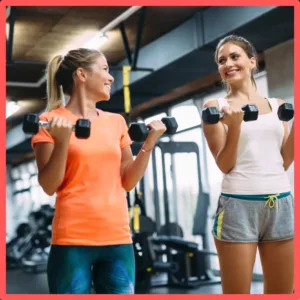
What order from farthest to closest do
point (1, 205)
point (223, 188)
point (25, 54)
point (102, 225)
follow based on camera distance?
point (25, 54), point (223, 188), point (1, 205), point (102, 225)

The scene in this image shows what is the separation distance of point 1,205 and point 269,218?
2.74ft

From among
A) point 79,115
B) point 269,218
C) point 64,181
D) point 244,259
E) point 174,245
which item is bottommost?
point 174,245

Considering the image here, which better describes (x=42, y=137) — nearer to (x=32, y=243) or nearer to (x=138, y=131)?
(x=138, y=131)

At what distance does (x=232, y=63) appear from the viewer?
1.78m

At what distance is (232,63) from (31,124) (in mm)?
736

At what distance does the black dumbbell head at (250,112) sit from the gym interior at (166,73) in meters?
1.65

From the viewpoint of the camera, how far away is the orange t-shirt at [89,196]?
1.46 m

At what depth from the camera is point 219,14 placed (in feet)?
15.3

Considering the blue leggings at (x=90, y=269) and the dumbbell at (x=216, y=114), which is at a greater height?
the dumbbell at (x=216, y=114)

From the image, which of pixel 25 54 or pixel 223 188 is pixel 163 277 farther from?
pixel 223 188

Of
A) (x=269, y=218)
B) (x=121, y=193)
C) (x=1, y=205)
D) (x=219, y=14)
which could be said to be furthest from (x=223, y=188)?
(x=219, y=14)

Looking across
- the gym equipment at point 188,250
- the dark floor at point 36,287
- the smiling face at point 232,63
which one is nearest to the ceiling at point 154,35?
the gym equipment at point 188,250

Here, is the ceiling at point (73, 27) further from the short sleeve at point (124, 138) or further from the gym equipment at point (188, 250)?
the short sleeve at point (124, 138)

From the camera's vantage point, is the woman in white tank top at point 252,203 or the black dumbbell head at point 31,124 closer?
the black dumbbell head at point 31,124
